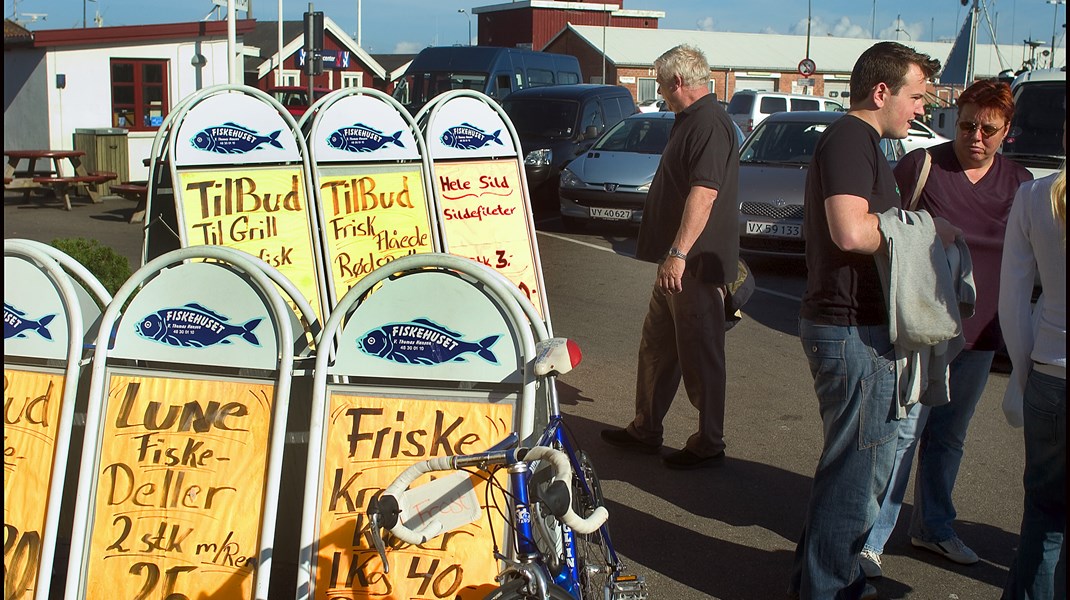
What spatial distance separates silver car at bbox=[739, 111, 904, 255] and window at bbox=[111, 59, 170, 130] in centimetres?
1341

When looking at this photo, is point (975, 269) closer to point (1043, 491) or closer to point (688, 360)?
point (1043, 491)

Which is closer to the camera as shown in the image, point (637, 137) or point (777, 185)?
point (777, 185)

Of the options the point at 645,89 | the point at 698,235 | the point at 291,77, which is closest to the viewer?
the point at 698,235

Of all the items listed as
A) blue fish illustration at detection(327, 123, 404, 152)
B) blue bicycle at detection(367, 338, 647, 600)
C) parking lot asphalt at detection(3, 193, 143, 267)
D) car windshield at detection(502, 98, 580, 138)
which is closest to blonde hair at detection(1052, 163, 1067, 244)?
blue bicycle at detection(367, 338, 647, 600)

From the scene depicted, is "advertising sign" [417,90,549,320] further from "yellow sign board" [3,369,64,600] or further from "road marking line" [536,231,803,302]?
"road marking line" [536,231,803,302]

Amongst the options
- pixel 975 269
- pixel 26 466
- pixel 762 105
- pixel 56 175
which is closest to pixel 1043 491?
pixel 975 269

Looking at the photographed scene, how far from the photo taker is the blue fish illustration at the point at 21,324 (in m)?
3.53

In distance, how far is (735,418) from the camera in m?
6.39

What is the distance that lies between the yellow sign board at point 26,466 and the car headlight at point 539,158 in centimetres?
1245

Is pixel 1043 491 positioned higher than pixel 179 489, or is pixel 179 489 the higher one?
pixel 1043 491

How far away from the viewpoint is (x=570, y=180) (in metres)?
14.2

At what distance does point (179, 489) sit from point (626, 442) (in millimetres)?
2870

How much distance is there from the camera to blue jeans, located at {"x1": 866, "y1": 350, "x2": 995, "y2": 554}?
4.24 meters

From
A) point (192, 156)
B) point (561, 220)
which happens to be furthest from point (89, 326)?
point (561, 220)
